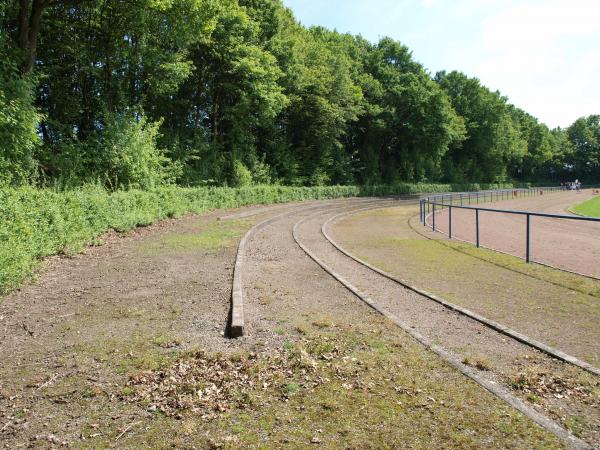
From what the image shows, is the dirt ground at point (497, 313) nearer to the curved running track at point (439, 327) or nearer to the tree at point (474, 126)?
the curved running track at point (439, 327)

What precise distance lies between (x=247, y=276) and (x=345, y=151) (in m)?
50.5

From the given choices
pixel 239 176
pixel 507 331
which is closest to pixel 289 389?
pixel 507 331

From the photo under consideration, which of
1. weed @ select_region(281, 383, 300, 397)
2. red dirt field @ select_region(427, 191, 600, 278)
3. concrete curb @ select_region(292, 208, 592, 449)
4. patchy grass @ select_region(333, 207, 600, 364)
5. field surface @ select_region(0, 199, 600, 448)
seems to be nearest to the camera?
concrete curb @ select_region(292, 208, 592, 449)

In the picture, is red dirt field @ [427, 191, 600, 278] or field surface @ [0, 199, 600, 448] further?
red dirt field @ [427, 191, 600, 278]

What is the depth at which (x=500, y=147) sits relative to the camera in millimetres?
88312

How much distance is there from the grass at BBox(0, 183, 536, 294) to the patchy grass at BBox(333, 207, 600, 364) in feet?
23.6

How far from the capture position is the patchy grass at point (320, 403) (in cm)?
364

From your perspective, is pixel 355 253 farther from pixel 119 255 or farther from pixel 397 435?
pixel 397 435

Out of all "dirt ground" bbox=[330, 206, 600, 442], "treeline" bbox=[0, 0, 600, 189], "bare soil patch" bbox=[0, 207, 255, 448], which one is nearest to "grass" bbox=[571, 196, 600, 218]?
"treeline" bbox=[0, 0, 600, 189]

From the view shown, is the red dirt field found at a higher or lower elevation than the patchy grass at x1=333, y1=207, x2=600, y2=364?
lower

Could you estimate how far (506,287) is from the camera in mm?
8914

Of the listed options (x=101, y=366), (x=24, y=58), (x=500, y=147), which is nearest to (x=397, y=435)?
(x=101, y=366)

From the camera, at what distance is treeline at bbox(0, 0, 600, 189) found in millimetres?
21422

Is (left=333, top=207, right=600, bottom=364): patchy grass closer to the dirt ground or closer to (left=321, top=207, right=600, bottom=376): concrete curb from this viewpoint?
the dirt ground
